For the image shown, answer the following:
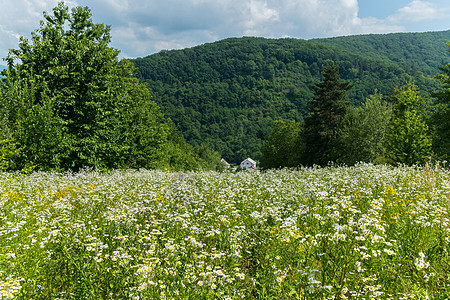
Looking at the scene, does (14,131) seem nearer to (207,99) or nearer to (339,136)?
(339,136)

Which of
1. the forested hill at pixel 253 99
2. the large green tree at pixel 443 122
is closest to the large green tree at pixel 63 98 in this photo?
the large green tree at pixel 443 122

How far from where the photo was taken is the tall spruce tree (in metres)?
42.8

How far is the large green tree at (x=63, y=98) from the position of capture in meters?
18.4

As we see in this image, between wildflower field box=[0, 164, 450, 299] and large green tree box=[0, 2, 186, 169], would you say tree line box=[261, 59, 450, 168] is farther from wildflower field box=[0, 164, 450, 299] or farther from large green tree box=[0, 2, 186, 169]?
wildflower field box=[0, 164, 450, 299]

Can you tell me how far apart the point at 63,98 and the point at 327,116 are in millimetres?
36303

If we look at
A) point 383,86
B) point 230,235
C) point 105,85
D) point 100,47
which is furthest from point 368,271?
point 383,86

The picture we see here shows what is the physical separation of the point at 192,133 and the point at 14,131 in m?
132

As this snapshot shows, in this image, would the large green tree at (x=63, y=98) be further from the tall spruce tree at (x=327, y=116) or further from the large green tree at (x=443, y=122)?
the large green tree at (x=443, y=122)

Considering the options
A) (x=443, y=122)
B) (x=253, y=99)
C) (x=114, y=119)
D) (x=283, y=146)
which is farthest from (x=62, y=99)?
(x=253, y=99)

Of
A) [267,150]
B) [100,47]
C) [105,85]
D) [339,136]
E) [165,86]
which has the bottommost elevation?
[267,150]

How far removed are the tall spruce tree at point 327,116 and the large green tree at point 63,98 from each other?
30221 mm

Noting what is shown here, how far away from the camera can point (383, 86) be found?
11600cm

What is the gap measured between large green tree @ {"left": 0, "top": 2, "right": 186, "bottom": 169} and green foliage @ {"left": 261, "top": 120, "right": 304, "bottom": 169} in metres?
41.6

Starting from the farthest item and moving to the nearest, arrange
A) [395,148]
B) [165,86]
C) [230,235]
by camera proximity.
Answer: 1. [165,86]
2. [395,148]
3. [230,235]
